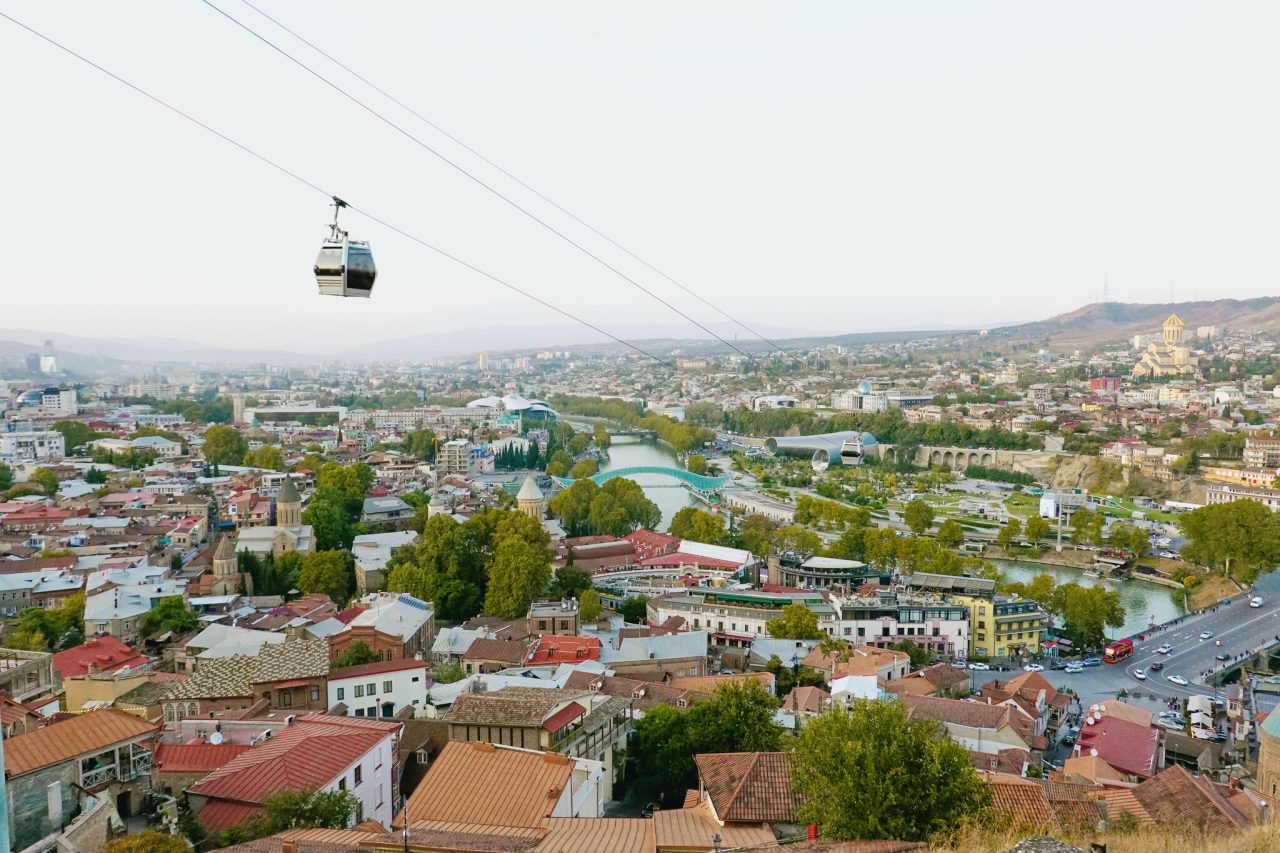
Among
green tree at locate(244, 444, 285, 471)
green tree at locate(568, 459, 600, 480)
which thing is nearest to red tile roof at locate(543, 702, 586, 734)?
green tree at locate(568, 459, 600, 480)

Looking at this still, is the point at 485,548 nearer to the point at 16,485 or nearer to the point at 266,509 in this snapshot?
the point at 266,509

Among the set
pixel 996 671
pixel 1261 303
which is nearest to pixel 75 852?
pixel 996 671

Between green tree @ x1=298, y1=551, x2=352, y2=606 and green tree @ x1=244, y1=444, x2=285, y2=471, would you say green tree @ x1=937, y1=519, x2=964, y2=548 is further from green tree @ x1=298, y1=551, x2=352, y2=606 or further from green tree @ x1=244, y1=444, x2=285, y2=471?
green tree @ x1=244, y1=444, x2=285, y2=471

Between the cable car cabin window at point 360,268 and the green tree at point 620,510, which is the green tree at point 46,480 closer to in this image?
the green tree at point 620,510

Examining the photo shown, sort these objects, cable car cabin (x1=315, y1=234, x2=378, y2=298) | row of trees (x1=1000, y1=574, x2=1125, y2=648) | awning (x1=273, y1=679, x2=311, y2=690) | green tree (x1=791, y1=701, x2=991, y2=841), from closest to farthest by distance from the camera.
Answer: cable car cabin (x1=315, y1=234, x2=378, y2=298)
green tree (x1=791, y1=701, x2=991, y2=841)
awning (x1=273, y1=679, x2=311, y2=690)
row of trees (x1=1000, y1=574, x2=1125, y2=648)

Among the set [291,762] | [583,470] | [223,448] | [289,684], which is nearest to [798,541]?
[583,470]

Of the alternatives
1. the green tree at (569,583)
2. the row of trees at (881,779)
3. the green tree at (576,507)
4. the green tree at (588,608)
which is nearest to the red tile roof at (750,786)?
the row of trees at (881,779)
